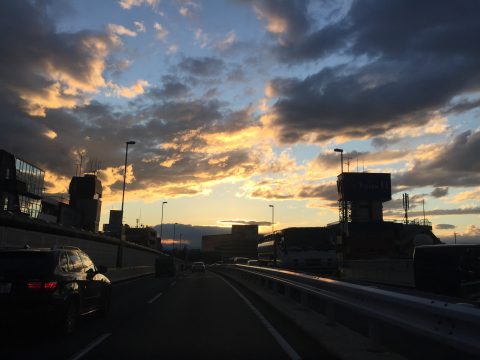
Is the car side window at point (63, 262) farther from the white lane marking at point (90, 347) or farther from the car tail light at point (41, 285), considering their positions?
the white lane marking at point (90, 347)

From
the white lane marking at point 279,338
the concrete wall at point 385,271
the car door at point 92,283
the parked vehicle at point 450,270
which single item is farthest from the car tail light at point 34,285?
the concrete wall at point 385,271

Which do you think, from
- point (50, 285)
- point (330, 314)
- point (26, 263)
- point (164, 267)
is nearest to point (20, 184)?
point (164, 267)

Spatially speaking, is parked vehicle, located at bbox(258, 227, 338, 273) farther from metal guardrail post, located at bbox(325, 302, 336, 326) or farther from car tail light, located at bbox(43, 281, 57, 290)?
car tail light, located at bbox(43, 281, 57, 290)

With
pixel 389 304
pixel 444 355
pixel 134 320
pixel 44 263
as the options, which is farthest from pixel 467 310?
pixel 134 320

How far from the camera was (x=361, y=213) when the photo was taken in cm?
13000

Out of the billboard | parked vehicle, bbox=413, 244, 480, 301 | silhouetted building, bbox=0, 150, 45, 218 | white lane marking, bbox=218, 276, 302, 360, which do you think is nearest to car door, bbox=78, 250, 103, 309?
white lane marking, bbox=218, 276, 302, 360

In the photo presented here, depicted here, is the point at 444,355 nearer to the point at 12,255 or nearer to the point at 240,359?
the point at 240,359

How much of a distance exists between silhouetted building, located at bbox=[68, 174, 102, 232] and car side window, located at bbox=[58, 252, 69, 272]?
106944 mm

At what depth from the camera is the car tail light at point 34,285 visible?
29.5ft

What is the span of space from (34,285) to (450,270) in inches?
432

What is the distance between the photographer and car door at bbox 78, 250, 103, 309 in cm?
1109

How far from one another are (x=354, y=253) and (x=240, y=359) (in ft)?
308

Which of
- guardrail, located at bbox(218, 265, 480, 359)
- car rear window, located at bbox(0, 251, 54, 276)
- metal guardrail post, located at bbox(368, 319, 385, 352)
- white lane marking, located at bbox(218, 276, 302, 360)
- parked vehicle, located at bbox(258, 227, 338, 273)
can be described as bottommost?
white lane marking, located at bbox(218, 276, 302, 360)

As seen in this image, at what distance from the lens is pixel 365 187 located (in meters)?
128
